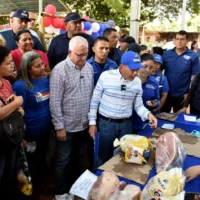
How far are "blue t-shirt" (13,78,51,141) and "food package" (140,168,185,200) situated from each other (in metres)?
1.16

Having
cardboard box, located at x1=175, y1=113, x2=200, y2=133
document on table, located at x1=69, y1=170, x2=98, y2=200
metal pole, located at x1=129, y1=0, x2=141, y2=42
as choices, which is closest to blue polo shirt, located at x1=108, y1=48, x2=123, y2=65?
cardboard box, located at x1=175, y1=113, x2=200, y2=133

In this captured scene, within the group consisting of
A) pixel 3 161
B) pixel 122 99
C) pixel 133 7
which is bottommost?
pixel 3 161

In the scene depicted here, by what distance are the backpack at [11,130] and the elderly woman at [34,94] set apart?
11.6 inches

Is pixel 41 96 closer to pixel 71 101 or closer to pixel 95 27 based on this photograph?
pixel 71 101

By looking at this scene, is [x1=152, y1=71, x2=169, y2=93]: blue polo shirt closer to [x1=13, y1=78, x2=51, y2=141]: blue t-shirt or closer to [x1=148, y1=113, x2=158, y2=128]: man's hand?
[x1=148, y1=113, x2=158, y2=128]: man's hand

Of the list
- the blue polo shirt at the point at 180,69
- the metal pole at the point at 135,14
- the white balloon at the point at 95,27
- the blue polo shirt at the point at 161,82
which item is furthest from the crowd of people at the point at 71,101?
the white balloon at the point at 95,27

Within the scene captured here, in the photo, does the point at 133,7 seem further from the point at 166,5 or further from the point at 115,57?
the point at 166,5

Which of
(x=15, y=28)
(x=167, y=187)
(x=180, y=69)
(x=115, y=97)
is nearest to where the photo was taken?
(x=167, y=187)

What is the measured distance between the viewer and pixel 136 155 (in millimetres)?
1604

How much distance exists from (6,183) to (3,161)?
9.3 inches

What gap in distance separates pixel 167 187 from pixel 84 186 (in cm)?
48

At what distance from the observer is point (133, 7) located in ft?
17.3

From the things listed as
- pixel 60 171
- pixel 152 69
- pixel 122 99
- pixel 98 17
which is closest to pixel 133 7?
pixel 152 69

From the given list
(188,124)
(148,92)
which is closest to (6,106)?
(148,92)
